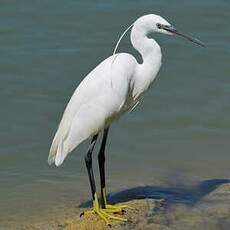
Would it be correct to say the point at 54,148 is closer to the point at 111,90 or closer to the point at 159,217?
the point at 111,90

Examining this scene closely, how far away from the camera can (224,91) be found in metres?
8.54

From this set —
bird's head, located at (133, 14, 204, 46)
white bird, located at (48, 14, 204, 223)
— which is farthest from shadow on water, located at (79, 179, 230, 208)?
bird's head, located at (133, 14, 204, 46)

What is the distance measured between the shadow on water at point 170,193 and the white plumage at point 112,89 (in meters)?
0.86

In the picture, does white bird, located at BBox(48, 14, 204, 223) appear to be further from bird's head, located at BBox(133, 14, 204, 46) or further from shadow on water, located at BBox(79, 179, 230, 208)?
shadow on water, located at BBox(79, 179, 230, 208)

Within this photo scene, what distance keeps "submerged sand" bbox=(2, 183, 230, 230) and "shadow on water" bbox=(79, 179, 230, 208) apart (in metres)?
0.08

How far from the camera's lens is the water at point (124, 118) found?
7141mm

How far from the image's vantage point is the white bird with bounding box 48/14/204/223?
19.0 ft

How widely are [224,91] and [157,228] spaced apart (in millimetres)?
3052

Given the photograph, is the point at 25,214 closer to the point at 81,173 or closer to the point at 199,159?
the point at 81,173

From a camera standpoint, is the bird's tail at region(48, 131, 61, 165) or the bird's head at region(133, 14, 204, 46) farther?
the bird's tail at region(48, 131, 61, 165)

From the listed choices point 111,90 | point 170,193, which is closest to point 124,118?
point 170,193

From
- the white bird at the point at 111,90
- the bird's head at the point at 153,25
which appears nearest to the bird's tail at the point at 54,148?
the white bird at the point at 111,90

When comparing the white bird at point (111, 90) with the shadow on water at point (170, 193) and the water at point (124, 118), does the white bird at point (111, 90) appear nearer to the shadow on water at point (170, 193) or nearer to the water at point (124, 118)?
the shadow on water at point (170, 193)

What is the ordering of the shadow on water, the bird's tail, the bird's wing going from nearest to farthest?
the bird's wing < the bird's tail < the shadow on water
